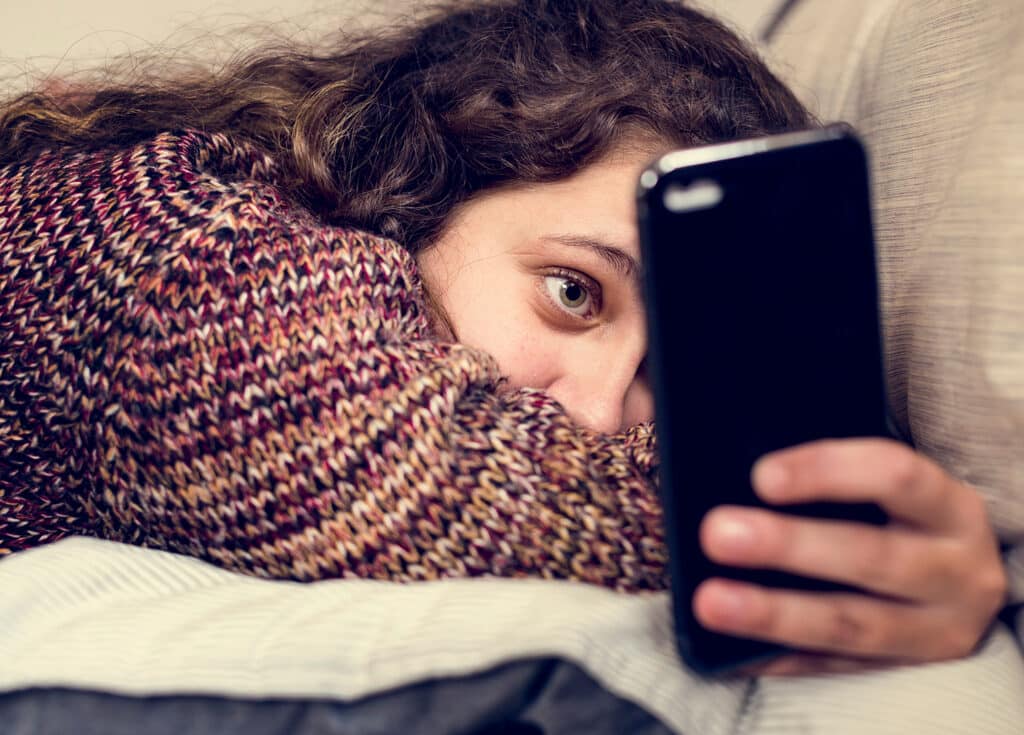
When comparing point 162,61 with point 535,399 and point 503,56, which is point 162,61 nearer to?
point 503,56

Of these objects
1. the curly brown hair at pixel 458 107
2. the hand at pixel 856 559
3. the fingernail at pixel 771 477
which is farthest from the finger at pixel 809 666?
the curly brown hair at pixel 458 107

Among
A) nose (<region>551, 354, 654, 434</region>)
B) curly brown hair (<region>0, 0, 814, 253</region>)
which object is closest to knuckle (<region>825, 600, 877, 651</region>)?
nose (<region>551, 354, 654, 434</region>)

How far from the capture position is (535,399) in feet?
1.69

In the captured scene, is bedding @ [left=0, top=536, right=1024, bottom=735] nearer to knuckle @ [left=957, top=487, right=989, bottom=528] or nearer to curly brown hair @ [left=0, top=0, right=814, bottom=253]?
knuckle @ [left=957, top=487, right=989, bottom=528]

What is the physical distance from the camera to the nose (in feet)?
1.96

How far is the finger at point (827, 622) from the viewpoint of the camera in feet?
1.10

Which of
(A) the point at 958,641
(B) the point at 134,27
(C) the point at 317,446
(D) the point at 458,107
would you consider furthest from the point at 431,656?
(B) the point at 134,27

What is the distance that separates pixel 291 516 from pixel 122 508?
0.44 ft

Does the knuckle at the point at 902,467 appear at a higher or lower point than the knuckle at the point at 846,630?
higher

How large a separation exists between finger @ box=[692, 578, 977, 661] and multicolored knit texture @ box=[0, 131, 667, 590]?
10cm

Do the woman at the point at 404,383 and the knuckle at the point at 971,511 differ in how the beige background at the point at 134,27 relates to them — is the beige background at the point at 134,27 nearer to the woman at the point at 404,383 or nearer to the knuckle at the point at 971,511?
the woman at the point at 404,383

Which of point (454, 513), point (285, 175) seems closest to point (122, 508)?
point (454, 513)

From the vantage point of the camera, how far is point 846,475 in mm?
328

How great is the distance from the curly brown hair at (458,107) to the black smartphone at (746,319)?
33 centimetres
